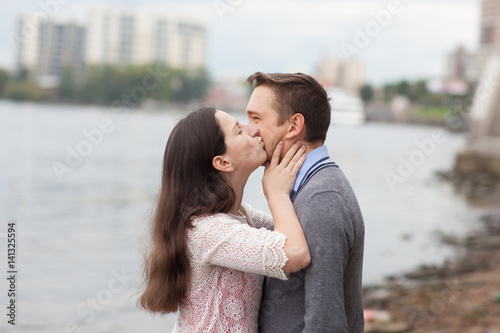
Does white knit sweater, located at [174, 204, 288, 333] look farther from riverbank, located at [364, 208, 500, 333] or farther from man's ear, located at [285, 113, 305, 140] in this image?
riverbank, located at [364, 208, 500, 333]

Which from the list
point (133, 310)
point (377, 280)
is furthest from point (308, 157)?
point (377, 280)

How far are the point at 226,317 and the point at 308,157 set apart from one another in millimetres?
717

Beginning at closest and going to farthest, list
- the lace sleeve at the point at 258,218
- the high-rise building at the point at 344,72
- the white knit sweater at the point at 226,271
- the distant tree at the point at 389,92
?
the white knit sweater at the point at 226,271, the lace sleeve at the point at 258,218, the high-rise building at the point at 344,72, the distant tree at the point at 389,92

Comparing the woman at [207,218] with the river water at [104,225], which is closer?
the woman at [207,218]

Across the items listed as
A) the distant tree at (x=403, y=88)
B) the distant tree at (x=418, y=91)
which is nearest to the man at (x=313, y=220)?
the distant tree at (x=418, y=91)

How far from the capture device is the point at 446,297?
849 cm

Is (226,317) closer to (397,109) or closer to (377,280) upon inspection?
(377,280)

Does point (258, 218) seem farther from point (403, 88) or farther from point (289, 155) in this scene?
point (403, 88)

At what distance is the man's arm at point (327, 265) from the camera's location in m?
2.12

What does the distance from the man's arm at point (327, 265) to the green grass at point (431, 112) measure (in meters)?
85.7

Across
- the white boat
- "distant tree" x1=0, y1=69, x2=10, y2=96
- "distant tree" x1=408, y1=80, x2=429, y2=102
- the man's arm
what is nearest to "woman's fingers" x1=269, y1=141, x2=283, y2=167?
the man's arm

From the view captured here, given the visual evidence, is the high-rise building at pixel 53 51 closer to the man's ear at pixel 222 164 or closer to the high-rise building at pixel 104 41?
the high-rise building at pixel 104 41

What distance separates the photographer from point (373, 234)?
16.1 meters

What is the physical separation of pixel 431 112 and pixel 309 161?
319 ft
